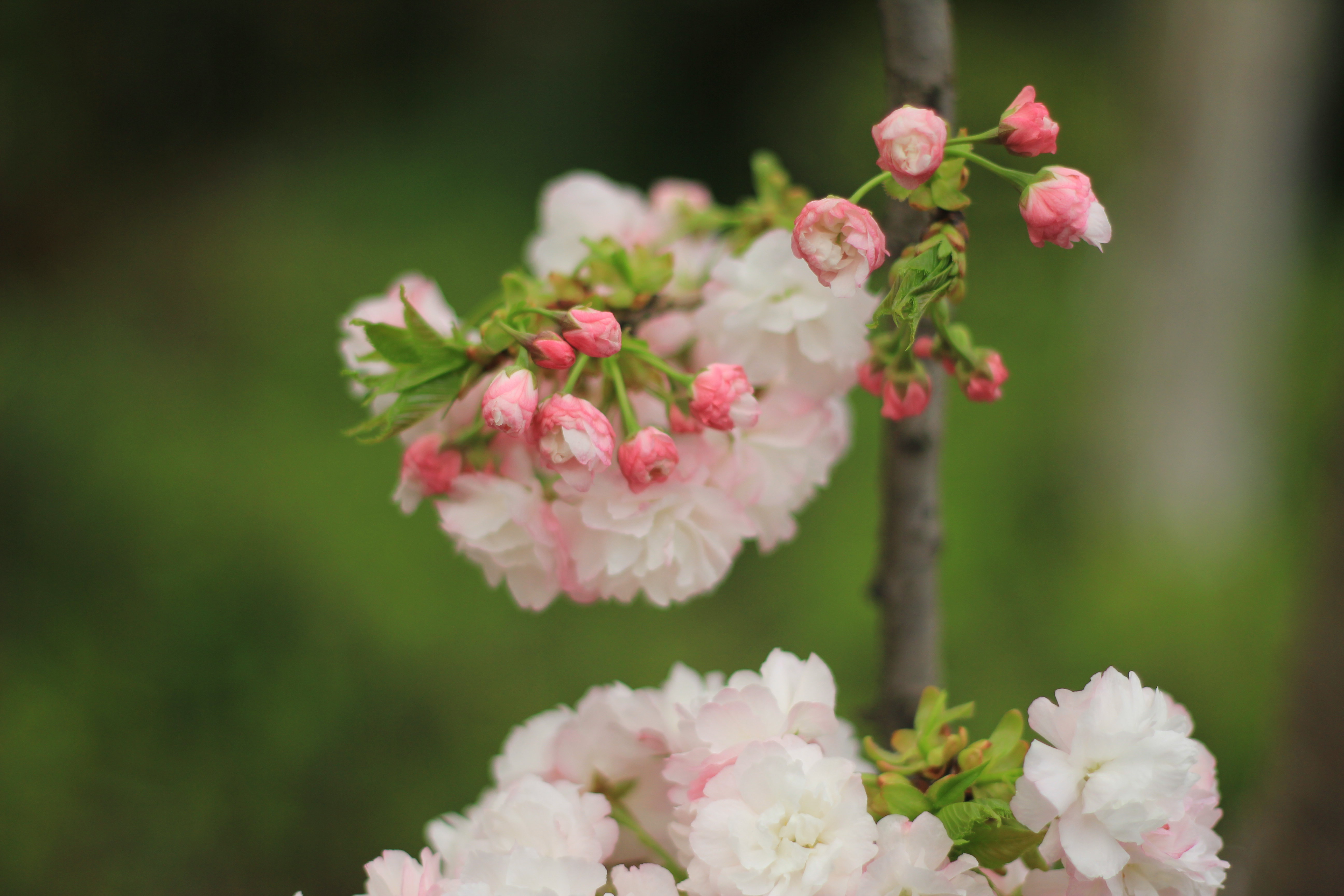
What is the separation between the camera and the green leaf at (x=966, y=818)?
42 cm

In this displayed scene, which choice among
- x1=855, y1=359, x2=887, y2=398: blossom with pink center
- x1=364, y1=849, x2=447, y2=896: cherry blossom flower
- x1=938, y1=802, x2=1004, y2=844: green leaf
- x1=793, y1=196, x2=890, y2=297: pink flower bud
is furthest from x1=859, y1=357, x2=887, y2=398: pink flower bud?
x1=364, y1=849, x2=447, y2=896: cherry blossom flower

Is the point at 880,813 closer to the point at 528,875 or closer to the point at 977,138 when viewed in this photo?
the point at 528,875

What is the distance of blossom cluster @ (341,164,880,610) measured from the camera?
49 cm

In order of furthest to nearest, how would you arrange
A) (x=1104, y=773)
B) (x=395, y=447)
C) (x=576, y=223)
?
(x=395, y=447) < (x=576, y=223) < (x=1104, y=773)

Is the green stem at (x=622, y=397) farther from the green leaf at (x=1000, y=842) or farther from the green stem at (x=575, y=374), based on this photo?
the green leaf at (x=1000, y=842)

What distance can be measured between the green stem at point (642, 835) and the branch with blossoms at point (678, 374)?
0.36 ft

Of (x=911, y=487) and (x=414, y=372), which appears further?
(x=911, y=487)

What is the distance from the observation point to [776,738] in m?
0.45

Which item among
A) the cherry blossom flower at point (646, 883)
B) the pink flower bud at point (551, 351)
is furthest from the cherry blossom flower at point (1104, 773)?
the pink flower bud at point (551, 351)

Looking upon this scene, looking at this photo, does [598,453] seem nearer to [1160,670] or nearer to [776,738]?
[776,738]

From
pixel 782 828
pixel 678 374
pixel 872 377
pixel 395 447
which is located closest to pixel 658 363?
pixel 678 374

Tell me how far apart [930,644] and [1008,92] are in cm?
345

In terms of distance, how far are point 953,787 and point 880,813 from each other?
33 millimetres

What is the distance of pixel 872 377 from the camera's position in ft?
1.78
